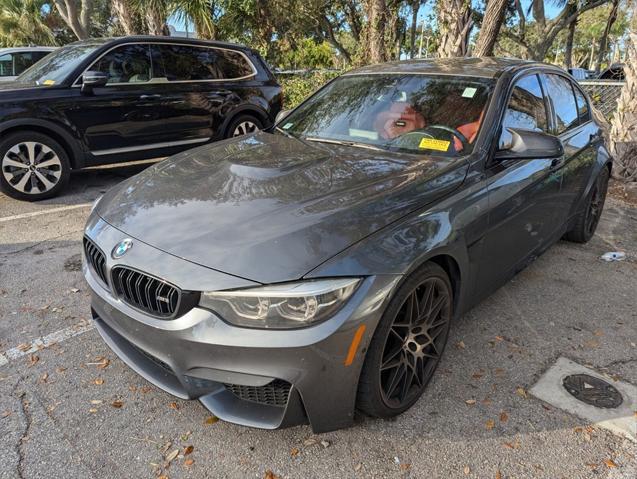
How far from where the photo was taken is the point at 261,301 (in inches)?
75.4

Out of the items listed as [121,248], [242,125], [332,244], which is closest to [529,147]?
[332,244]

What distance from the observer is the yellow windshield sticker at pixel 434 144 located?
116 inches

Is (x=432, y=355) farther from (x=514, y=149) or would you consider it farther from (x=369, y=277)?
(x=514, y=149)

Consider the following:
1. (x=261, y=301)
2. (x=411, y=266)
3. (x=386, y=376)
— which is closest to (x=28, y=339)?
(x=261, y=301)

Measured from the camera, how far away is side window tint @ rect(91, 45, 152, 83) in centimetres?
603

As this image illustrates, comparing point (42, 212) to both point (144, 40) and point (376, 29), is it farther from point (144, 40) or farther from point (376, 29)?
point (376, 29)

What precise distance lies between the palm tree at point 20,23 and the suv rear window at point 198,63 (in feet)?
73.3

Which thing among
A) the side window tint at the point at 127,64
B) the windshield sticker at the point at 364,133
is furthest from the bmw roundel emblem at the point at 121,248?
the side window tint at the point at 127,64

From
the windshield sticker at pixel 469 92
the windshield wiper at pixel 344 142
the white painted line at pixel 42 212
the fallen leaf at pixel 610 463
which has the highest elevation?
the windshield sticker at pixel 469 92

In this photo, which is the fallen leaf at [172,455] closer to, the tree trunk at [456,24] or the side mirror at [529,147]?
the side mirror at [529,147]

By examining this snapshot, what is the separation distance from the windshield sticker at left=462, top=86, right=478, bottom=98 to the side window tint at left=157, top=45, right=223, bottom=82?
4540 mm

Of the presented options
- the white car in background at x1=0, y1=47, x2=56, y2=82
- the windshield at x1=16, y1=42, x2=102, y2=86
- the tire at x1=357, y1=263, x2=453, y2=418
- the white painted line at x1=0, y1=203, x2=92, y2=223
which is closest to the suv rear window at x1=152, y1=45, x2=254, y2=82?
the windshield at x1=16, y1=42, x2=102, y2=86

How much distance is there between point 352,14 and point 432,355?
883 inches

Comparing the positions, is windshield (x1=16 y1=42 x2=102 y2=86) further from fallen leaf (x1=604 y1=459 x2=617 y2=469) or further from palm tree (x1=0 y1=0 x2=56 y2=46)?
palm tree (x1=0 y1=0 x2=56 y2=46)
